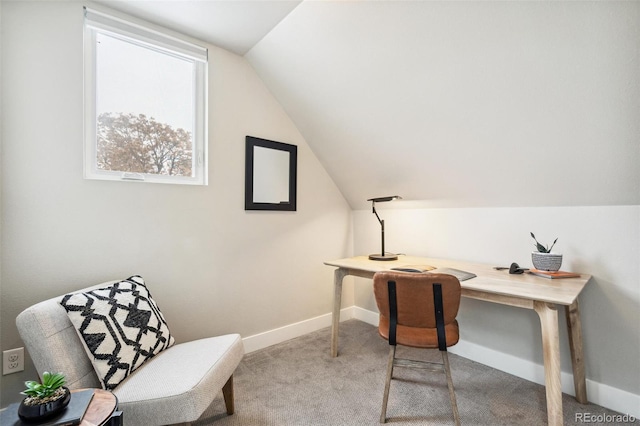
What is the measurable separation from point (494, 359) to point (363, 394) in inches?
41.0

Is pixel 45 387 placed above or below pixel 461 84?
below

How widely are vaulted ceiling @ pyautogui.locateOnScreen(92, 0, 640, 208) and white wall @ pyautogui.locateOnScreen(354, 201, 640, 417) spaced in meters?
0.13

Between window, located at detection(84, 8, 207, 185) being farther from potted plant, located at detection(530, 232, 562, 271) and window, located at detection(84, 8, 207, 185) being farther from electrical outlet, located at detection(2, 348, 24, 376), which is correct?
potted plant, located at detection(530, 232, 562, 271)

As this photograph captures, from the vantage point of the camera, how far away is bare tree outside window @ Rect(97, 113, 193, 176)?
1831mm

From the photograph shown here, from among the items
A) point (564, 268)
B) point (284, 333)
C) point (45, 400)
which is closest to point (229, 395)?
point (45, 400)

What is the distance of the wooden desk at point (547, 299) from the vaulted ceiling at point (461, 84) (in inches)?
21.8

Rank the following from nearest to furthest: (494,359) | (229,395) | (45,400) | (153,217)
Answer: (45,400)
(229,395)
(153,217)
(494,359)

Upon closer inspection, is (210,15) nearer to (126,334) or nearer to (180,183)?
(180,183)

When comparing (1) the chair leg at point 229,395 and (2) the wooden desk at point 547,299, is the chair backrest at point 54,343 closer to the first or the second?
(1) the chair leg at point 229,395

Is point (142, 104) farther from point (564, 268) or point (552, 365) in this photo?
point (564, 268)

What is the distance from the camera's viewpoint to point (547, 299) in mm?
1280

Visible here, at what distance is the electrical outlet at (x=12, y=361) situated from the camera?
1.48 meters

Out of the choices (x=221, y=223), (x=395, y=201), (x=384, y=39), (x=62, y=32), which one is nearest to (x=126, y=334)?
(x=221, y=223)

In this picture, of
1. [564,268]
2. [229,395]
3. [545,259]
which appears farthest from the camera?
[564,268]
